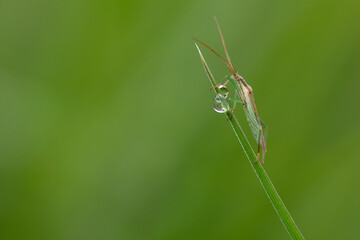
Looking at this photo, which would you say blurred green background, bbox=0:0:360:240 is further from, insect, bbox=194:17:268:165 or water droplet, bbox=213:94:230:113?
water droplet, bbox=213:94:230:113

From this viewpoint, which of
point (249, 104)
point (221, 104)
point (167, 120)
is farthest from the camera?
point (167, 120)

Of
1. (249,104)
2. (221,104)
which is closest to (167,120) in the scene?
(249,104)

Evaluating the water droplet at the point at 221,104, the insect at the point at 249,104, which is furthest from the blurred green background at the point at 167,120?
the water droplet at the point at 221,104

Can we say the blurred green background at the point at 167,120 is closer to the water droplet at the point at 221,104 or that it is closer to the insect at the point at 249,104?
the insect at the point at 249,104

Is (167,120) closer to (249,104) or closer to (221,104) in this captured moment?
(249,104)

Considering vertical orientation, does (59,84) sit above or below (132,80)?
below

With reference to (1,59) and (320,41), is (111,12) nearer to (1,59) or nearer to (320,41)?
(1,59)

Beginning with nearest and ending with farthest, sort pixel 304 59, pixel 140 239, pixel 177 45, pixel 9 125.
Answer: pixel 140 239 → pixel 9 125 → pixel 177 45 → pixel 304 59

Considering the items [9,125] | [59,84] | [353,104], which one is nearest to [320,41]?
[353,104]

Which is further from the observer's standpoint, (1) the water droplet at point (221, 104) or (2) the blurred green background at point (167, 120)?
(2) the blurred green background at point (167, 120)
